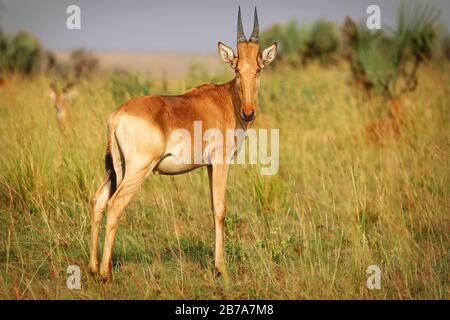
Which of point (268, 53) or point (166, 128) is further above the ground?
point (268, 53)

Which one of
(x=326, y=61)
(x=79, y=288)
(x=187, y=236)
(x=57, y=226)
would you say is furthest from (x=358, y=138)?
(x=326, y=61)

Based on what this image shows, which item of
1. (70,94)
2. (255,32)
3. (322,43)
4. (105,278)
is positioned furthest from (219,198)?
(322,43)

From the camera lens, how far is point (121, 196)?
18.5 ft

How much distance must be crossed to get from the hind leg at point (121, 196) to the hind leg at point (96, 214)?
0.19 meters

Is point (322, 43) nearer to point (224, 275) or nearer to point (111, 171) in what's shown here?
point (111, 171)

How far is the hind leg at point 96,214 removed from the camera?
19.2 feet

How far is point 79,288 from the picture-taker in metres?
5.57

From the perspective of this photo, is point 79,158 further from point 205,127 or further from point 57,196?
point 205,127

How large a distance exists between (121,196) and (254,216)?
257cm

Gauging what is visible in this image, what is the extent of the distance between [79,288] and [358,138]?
20.5ft

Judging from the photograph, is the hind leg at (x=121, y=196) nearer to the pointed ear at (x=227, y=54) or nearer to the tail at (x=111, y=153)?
the tail at (x=111, y=153)
